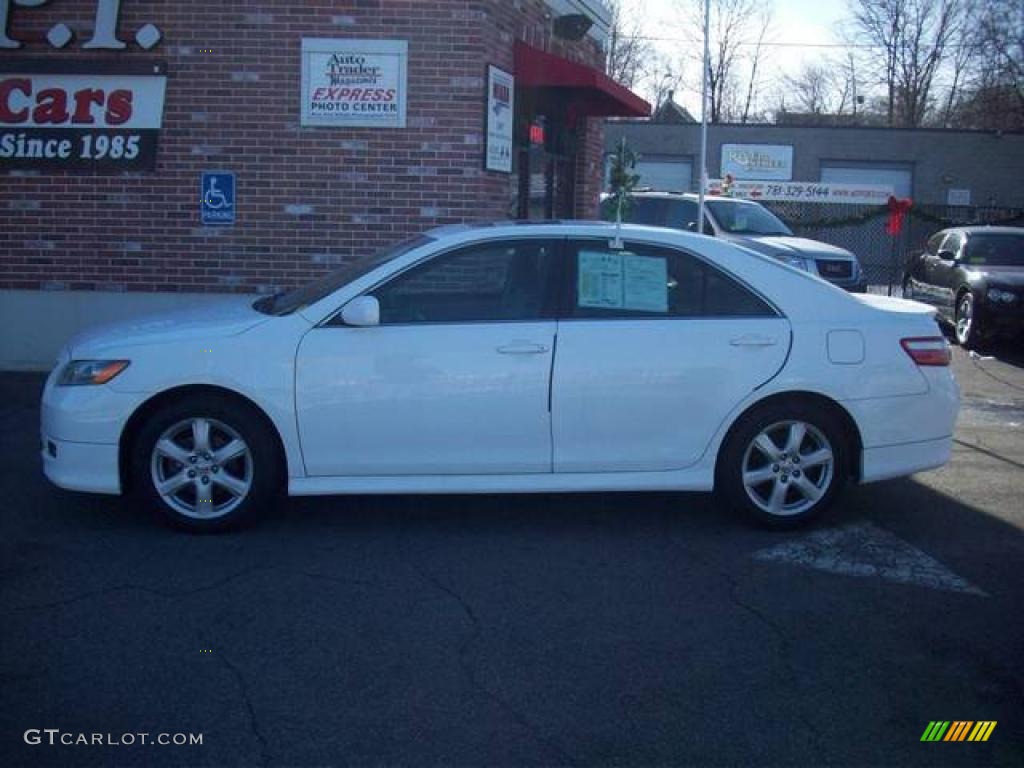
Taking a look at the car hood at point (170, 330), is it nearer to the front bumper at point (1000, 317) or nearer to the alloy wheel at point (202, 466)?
the alloy wheel at point (202, 466)

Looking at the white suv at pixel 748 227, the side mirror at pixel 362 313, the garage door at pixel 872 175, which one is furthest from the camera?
the garage door at pixel 872 175

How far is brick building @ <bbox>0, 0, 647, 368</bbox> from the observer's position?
10141 mm

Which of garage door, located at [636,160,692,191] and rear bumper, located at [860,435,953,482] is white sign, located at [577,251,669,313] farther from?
garage door, located at [636,160,692,191]

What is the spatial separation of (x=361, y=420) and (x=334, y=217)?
504 centimetres

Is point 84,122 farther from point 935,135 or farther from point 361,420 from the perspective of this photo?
point 935,135

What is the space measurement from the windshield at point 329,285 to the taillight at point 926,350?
2607 millimetres

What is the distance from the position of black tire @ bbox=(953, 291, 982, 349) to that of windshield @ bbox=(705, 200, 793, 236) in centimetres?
323

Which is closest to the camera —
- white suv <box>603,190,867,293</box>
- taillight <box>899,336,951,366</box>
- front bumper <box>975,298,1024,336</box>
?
taillight <box>899,336,951,366</box>

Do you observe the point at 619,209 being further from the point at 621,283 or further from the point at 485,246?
the point at 485,246

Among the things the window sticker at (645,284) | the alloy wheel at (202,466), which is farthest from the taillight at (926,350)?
the alloy wheel at (202,466)

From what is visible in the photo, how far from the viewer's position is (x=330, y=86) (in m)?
10.2

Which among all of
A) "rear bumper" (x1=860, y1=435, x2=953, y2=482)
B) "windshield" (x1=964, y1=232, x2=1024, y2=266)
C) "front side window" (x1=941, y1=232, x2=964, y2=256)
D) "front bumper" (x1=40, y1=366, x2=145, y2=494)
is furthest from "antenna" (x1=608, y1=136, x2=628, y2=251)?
"front side window" (x1=941, y1=232, x2=964, y2=256)

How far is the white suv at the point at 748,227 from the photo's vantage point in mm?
15156

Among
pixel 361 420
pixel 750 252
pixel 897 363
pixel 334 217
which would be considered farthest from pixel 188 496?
pixel 334 217
